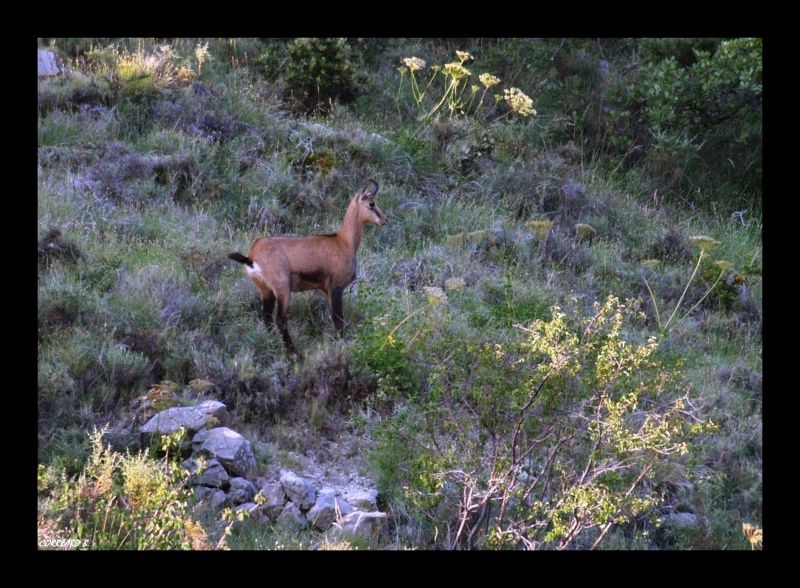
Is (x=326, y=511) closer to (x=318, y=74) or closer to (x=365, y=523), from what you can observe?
(x=365, y=523)

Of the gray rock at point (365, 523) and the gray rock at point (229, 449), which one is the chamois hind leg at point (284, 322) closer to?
the gray rock at point (229, 449)

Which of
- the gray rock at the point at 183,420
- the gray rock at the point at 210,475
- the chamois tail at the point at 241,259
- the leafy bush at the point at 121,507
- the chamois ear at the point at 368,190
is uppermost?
the chamois ear at the point at 368,190

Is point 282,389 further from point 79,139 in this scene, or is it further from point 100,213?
point 79,139

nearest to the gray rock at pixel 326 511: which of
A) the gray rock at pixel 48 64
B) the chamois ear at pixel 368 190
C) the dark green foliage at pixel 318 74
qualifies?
the chamois ear at pixel 368 190

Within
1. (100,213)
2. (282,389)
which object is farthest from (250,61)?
(282,389)

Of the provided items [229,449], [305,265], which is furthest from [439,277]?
[229,449]

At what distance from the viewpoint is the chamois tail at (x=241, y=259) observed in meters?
7.88

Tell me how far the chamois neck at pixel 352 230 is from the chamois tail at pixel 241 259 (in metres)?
1.02

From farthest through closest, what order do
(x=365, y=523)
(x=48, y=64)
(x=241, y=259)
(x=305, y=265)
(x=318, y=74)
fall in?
1. (x=318, y=74)
2. (x=48, y=64)
3. (x=305, y=265)
4. (x=241, y=259)
5. (x=365, y=523)

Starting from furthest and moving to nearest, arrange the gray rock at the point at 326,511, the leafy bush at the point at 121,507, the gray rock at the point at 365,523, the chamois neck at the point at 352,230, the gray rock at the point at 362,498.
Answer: the chamois neck at the point at 352,230 → the gray rock at the point at 362,498 → the gray rock at the point at 326,511 → the gray rock at the point at 365,523 → the leafy bush at the point at 121,507

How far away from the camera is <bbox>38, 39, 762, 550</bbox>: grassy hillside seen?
20.7 feet

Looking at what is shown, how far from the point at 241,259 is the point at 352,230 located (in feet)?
4.53

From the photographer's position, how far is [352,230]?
29.4 feet

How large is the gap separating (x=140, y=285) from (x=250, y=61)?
7.34m
